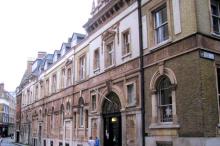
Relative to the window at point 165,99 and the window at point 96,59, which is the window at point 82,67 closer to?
the window at point 96,59

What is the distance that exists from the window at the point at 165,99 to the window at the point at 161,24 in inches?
90.0

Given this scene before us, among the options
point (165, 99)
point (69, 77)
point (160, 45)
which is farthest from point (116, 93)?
point (69, 77)

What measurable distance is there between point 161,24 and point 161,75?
9.51 feet

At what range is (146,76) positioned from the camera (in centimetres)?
1827

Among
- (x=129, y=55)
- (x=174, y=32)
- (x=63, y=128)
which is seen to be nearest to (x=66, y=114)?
(x=63, y=128)

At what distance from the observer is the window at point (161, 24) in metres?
17.3

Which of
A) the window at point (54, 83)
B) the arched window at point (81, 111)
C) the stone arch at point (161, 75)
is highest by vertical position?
the window at point (54, 83)

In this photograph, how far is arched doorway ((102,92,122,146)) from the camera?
21469mm

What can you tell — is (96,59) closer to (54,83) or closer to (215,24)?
(215,24)

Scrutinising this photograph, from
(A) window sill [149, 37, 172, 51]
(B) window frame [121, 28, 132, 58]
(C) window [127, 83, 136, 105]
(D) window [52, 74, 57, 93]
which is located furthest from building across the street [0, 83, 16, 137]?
(A) window sill [149, 37, 172, 51]

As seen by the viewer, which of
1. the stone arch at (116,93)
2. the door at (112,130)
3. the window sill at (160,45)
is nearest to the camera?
the window sill at (160,45)

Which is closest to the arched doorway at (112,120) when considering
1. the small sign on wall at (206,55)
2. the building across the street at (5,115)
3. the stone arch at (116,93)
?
the stone arch at (116,93)

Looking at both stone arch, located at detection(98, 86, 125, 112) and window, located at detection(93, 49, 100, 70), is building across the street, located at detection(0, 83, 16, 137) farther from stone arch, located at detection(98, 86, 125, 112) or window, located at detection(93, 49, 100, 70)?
stone arch, located at detection(98, 86, 125, 112)

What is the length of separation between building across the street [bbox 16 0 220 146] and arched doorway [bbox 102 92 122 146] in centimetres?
7
